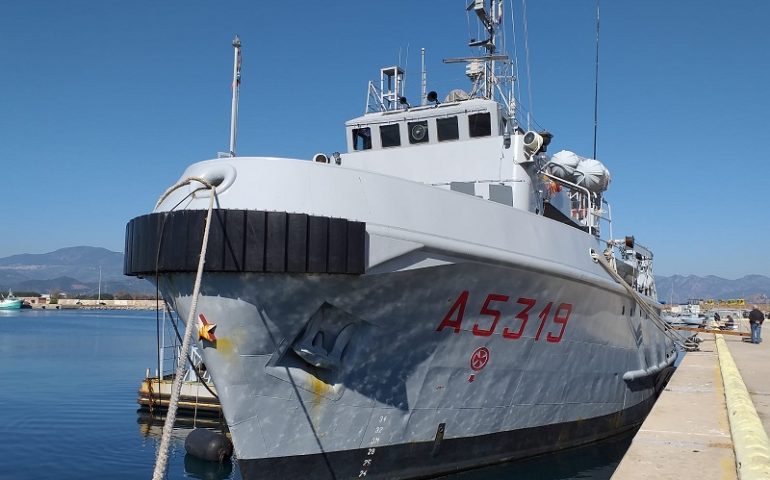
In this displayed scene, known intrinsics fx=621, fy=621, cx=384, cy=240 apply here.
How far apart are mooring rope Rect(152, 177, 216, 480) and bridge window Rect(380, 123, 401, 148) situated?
15.3 ft

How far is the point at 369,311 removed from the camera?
632 centimetres

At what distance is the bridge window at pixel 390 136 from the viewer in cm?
1037

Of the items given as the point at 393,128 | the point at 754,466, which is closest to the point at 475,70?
the point at 393,128

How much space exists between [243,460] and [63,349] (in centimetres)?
3365

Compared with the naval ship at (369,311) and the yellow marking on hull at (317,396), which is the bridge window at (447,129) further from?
the yellow marking on hull at (317,396)

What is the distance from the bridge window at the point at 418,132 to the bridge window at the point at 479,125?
0.75m

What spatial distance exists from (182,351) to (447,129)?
20.8 ft

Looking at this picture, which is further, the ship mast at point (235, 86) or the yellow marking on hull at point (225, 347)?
the ship mast at point (235, 86)

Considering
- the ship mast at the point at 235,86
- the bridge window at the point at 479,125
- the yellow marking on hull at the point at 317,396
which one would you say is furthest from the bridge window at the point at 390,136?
the yellow marking on hull at the point at 317,396

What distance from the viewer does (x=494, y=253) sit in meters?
6.99

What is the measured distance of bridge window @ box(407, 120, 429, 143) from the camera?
10180 mm

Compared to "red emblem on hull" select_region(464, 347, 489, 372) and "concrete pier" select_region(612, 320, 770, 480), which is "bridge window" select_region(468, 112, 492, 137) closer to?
"red emblem on hull" select_region(464, 347, 489, 372)

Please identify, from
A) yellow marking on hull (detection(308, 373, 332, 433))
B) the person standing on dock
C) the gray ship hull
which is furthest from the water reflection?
the person standing on dock

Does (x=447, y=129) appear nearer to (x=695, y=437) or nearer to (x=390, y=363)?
(x=390, y=363)
